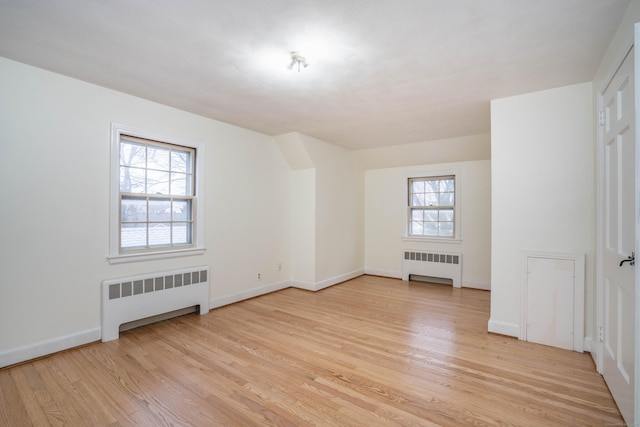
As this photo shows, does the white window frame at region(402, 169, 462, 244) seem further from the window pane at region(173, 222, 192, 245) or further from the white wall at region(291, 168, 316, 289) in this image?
the window pane at region(173, 222, 192, 245)

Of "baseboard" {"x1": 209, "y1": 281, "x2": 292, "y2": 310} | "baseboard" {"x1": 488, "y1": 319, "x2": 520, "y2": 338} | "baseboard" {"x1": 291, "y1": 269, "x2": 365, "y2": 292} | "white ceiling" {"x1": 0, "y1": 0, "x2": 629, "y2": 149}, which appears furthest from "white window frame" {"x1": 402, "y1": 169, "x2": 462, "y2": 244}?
"baseboard" {"x1": 209, "y1": 281, "x2": 292, "y2": 310}

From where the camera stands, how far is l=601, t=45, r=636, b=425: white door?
176 centimetres

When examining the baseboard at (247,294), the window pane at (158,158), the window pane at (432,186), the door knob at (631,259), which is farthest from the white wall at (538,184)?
the window pane at (158,158)

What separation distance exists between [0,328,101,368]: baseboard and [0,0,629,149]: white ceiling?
249cm

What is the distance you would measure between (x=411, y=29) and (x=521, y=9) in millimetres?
645

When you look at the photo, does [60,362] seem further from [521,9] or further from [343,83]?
[521,9]

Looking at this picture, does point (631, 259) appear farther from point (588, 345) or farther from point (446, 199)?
point (446, 199)

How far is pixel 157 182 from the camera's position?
11.8ft

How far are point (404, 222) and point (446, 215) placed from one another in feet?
2.63

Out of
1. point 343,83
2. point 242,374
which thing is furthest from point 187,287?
point 343,83

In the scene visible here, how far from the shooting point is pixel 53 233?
2.78 meters

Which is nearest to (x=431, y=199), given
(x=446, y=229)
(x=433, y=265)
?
(x=446, y=229)

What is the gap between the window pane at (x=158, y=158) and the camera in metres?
3.53

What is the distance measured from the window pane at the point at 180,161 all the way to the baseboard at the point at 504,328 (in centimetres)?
410
